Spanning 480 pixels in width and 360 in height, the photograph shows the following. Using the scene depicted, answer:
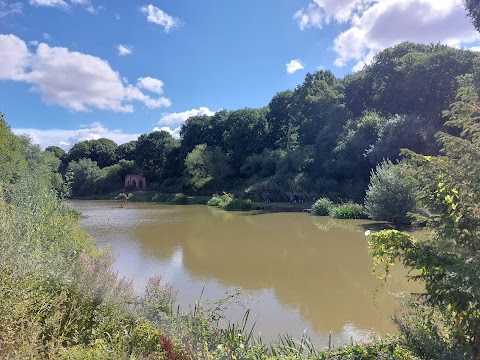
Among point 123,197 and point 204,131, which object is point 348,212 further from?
point 204,131

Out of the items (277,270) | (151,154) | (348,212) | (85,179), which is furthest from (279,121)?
(277,270)

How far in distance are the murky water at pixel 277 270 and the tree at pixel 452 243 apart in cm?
99

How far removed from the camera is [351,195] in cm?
2402

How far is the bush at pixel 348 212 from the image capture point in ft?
63.9

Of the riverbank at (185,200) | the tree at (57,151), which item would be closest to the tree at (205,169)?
the riverbank at (185,200)

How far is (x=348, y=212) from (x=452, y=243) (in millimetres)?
17593

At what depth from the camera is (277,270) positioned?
31.5 ft

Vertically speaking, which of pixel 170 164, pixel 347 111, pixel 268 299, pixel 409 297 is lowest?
pixel 268 299

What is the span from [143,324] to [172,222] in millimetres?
16957

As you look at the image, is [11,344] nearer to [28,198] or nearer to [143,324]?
[143,324]

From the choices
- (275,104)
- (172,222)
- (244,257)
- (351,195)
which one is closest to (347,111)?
(351,195)

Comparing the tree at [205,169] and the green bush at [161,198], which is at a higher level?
the tree at [205,169]

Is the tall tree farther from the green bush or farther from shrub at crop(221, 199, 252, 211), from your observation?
shrub at crop(221, 199, 252, 211)

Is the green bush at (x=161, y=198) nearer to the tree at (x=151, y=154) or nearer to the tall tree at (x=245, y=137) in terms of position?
the tall tree at (x=245, y=137)
